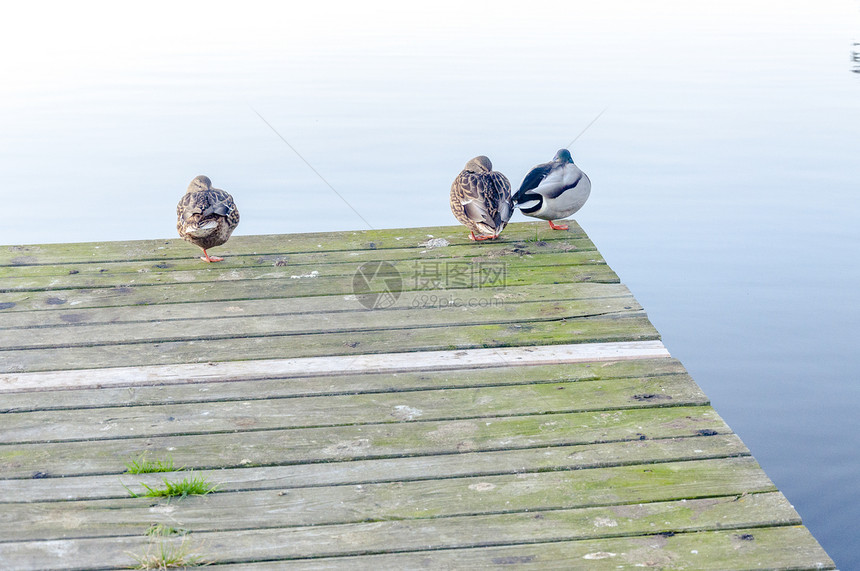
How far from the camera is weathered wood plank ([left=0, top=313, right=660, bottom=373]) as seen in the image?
4320 millimetres

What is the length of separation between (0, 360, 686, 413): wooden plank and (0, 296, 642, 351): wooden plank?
44 cm

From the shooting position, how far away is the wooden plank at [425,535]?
9.42 feet

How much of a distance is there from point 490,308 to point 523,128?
8811mm

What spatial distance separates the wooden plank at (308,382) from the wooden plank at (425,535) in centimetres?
102

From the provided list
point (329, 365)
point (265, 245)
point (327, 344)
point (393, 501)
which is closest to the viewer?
point (393, 501)

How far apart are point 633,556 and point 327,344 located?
86.0 inches

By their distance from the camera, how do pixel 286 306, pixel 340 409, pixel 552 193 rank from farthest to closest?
pixel 552 193 < pixel 286 306 < pixel 340 409

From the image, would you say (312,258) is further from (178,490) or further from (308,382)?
(178,490)

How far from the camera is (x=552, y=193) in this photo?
631cm

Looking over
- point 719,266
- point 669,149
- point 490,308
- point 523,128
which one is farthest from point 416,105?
point 490,308

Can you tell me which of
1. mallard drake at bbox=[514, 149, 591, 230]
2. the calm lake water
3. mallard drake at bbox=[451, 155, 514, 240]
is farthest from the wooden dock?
the calm lake water

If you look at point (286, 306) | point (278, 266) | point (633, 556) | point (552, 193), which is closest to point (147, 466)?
point (286, 306)

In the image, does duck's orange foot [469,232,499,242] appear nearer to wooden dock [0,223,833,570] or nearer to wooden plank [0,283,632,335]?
wooden dock [0,223,833,570]

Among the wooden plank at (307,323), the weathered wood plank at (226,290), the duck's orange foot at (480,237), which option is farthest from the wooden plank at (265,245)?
the wooden plank at (307,323)
